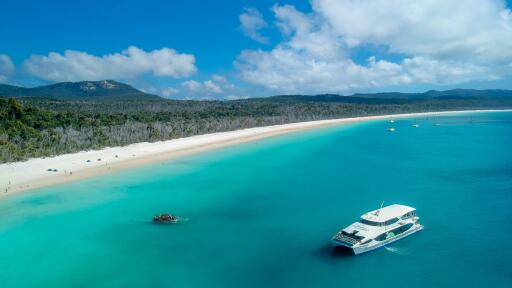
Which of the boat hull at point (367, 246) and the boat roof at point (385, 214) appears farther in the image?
the boat roof at point (385, 214)

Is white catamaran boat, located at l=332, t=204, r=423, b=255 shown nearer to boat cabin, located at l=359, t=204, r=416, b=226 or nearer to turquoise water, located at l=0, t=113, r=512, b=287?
boat cabin, located at l=359, t=204, r=416, b=226

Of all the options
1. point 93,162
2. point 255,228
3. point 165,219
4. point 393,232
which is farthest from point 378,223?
point 93,162

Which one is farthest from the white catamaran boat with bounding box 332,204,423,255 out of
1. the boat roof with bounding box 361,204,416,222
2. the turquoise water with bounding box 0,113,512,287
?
the turquoise water with bounding box 0,113,512,287


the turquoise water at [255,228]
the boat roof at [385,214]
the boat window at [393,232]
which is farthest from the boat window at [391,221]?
the turquoise water at [255,228]

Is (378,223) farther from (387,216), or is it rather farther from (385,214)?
(385,214)

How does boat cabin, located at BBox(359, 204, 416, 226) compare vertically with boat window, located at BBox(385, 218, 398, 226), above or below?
above

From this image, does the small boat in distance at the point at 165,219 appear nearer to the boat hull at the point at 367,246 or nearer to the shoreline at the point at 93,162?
the boat hull at the point at 367,246
